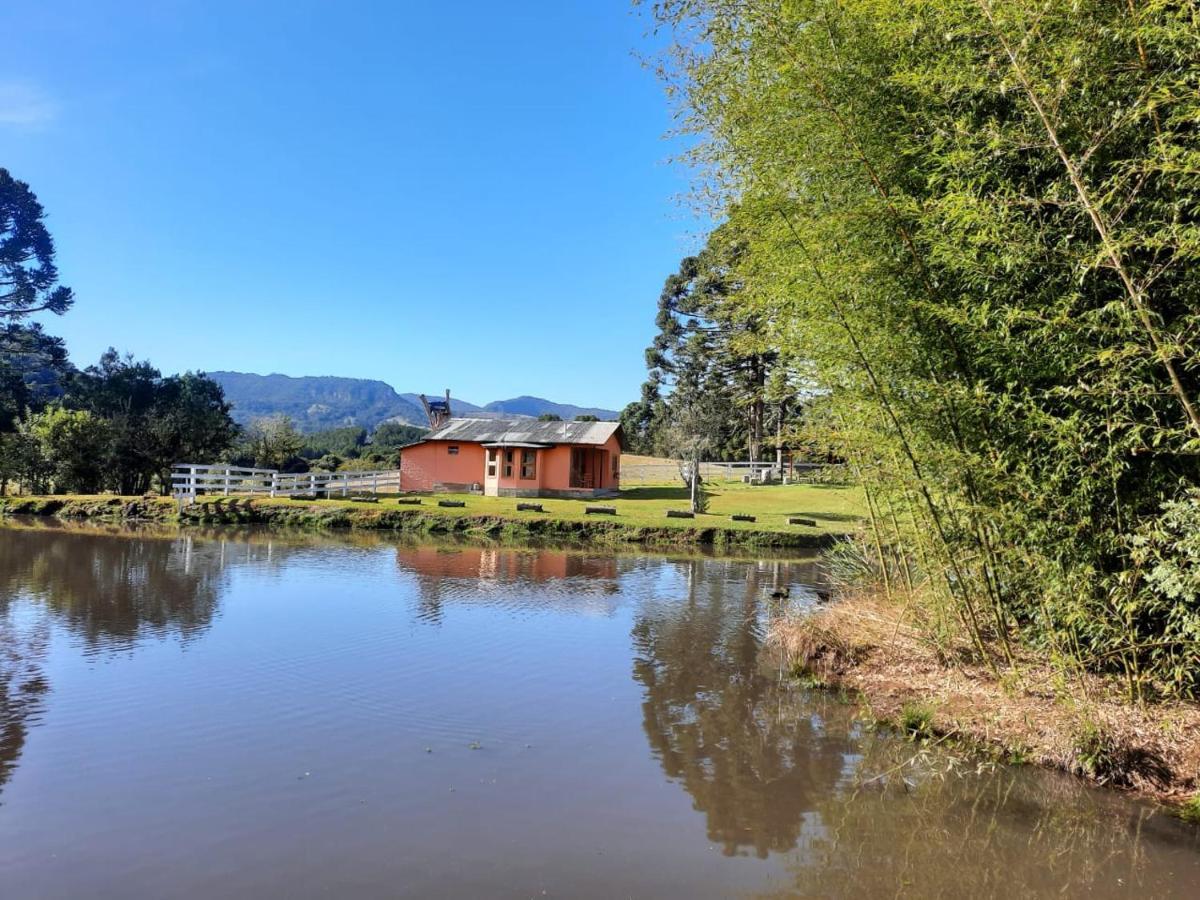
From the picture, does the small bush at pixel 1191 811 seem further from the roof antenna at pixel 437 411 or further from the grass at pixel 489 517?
the roof antenna at pixel 437 411

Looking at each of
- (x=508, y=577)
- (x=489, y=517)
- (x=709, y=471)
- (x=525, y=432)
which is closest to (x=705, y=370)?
(x=709, y=471)

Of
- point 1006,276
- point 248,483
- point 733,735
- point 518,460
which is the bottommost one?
point 733,735

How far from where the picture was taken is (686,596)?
12.3m

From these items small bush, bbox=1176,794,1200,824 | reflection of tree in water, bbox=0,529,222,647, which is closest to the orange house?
reflection of tree in water, bbox=0,529,222,647

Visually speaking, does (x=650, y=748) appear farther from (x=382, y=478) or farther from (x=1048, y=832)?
(x=382, y=478)

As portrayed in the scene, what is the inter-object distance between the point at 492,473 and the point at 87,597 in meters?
21.9

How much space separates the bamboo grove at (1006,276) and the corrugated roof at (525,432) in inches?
1014

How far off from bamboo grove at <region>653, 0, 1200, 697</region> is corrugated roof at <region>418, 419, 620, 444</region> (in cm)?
2575

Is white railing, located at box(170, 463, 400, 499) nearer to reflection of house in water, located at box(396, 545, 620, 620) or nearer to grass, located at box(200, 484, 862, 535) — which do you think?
grass, located at box(200, 484, 862, 535)

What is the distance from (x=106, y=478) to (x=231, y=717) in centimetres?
2840

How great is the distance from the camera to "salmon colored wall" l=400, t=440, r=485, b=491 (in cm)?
3325

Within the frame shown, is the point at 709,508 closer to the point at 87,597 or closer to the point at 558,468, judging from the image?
the point at 558,468

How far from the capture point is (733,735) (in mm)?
5938

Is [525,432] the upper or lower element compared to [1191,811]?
upper
